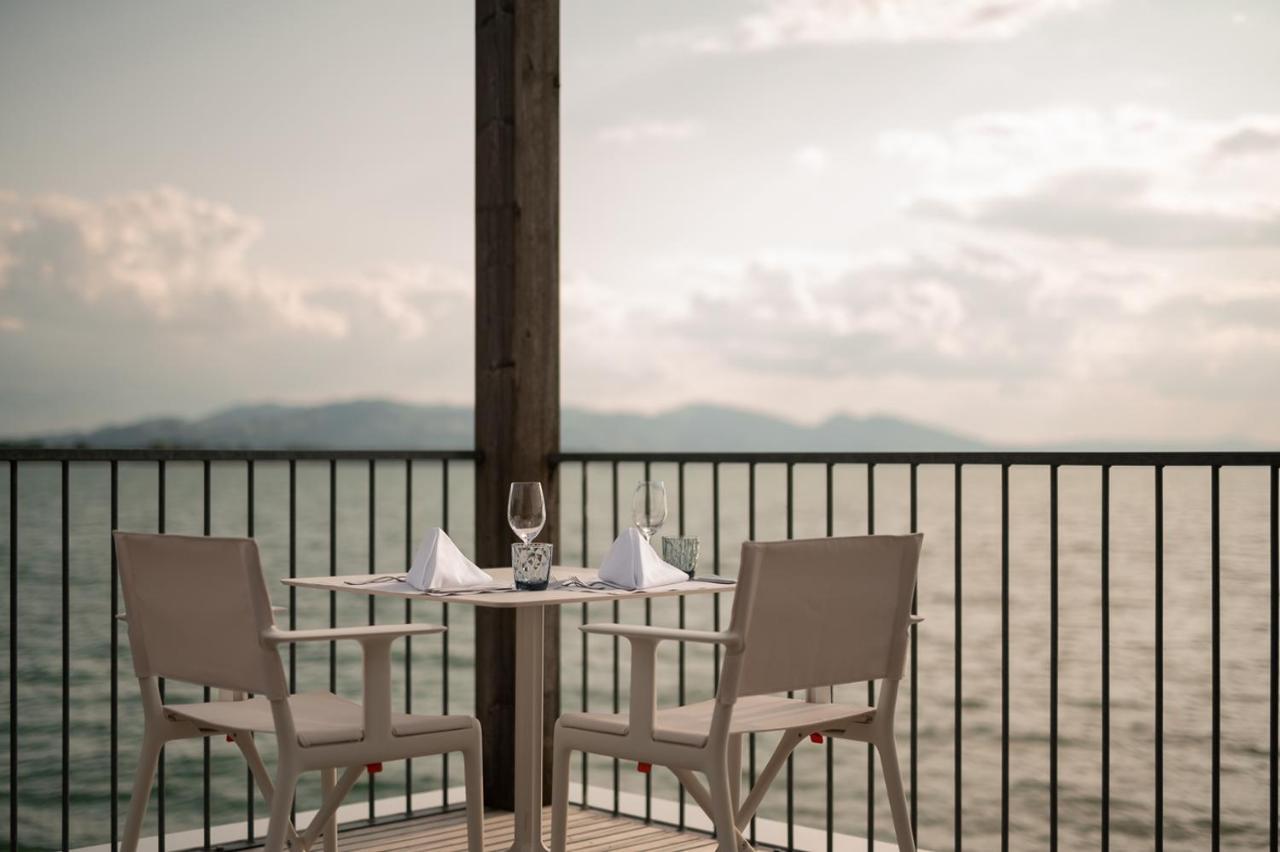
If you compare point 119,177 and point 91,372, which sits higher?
point 119,177

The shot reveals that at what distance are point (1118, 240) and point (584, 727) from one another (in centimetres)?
2350

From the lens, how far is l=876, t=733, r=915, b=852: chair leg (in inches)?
103

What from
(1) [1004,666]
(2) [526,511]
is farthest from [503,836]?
(1) [1004,666]

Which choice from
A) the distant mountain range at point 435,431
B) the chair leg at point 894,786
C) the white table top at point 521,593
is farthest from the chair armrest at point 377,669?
the distant mountain range at point 435,431

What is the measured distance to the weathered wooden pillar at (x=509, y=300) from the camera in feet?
13.4

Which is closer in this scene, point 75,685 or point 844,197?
point 75,685

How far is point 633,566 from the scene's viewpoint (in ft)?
9.05

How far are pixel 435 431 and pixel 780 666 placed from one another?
732 inches

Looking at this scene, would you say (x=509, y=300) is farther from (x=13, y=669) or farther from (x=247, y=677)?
(x=247, y=677)

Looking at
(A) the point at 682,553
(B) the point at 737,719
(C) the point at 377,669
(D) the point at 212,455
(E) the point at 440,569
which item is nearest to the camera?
(C) the point at 377,669

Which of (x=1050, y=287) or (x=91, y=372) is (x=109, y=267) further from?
(x=1050, y=287)

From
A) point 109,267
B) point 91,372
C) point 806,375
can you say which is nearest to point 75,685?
point 91,372

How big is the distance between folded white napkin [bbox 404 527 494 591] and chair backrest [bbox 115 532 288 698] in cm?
37

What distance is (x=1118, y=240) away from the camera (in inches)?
949
